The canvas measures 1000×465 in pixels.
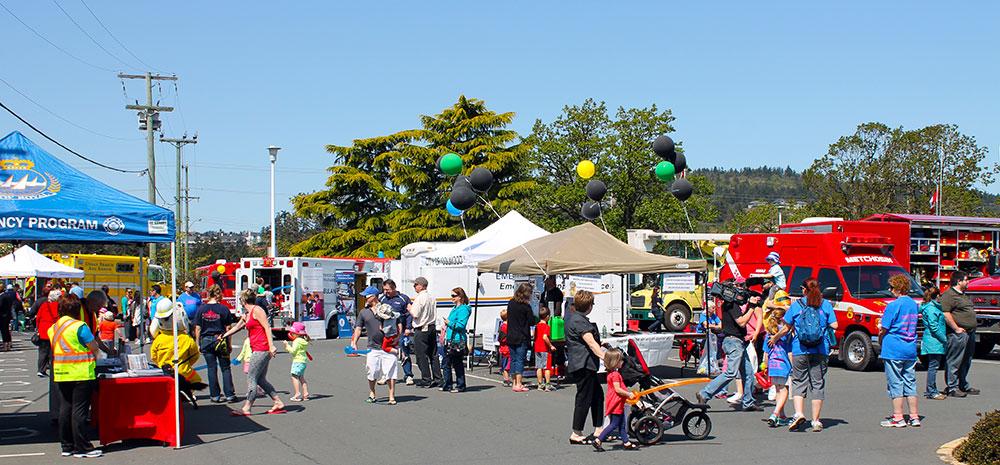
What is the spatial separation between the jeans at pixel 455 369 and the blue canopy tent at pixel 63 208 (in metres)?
5.23

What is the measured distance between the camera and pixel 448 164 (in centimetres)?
1980

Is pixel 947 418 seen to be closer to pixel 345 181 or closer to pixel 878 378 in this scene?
pixel 878 378

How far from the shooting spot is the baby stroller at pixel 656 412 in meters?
10.0

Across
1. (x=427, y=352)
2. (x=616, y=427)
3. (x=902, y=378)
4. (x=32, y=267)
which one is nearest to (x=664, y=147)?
(x=427, y=352)

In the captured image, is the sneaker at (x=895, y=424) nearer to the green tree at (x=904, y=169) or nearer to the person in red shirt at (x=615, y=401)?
the person in red shirt at (x=615, y=401)

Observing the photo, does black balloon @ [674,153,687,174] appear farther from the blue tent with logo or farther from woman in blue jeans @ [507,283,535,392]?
the blue tent with logo

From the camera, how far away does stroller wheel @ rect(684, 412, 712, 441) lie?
10.4 m

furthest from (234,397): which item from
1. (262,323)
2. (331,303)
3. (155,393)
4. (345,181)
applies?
(345,181)

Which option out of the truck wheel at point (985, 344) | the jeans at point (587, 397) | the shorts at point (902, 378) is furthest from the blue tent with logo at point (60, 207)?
the truck wheel at point (985, 344)

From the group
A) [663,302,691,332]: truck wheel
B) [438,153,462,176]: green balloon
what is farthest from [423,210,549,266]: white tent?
[663,302,691,332]: truck wheel

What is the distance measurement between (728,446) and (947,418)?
3807mm

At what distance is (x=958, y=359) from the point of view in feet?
46.9

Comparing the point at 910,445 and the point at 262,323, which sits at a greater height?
the point at 262,323

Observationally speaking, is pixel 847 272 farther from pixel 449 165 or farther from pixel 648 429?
pixel 648 429
